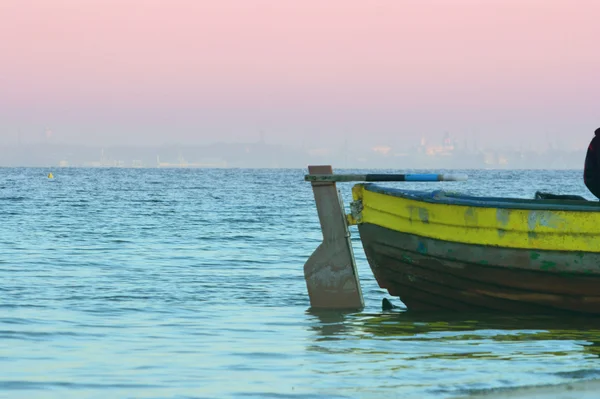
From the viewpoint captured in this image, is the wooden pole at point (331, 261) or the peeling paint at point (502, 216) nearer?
the peeling paint at point (502, 216)

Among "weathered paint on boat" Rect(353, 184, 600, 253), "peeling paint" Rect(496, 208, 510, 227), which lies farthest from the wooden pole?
"peeling paint" Rect(496, 208, 510, 227)

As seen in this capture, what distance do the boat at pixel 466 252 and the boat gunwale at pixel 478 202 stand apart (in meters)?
0.01

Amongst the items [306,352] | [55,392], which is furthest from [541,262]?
Answer: [55,392]

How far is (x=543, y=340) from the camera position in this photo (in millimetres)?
10070

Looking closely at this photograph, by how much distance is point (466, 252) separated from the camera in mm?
11078

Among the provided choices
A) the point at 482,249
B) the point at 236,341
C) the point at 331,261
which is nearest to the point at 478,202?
the point at 482,249

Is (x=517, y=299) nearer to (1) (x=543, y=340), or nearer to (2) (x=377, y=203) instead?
(1) (x=543, y=340)

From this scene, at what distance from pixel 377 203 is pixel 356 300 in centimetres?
134

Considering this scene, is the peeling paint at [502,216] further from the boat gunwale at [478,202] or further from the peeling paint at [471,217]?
the peeling paint at [471,217]

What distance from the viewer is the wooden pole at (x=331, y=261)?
39.3ft

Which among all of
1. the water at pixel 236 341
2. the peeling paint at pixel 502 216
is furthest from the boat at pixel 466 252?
the water at pixel 236 341

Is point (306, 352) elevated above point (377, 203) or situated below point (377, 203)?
below

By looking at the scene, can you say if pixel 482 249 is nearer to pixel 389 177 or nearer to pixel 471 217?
pixel 471 217

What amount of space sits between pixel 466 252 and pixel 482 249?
0.21 meters
